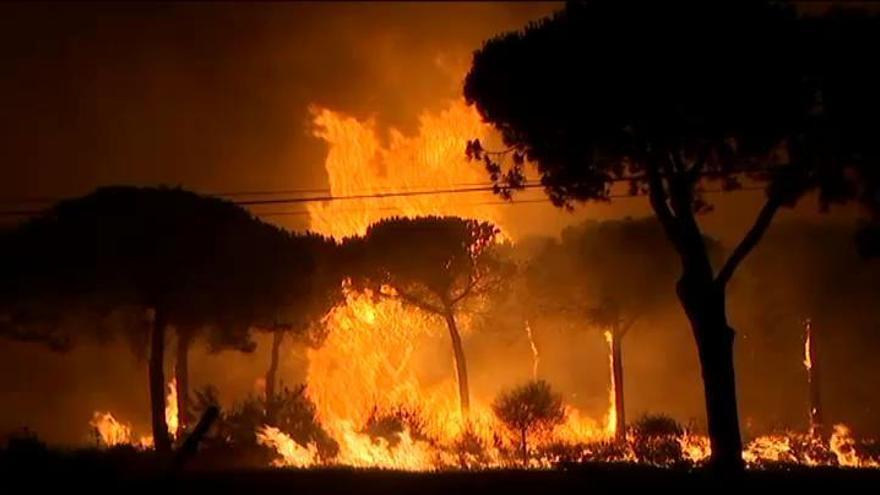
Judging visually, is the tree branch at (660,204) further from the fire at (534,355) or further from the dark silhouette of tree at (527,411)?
the fire at (534,355)

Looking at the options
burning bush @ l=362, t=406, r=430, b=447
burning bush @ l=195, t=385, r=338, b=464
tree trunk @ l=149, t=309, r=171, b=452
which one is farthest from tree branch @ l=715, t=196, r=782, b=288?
tree trunk @ l=149, t=309, r=171, b=452

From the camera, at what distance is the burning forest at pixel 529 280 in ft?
60.7

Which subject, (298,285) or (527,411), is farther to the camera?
(298,285)

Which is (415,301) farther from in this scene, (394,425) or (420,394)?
(394,425)

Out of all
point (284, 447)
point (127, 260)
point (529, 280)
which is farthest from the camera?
point (529, 280)

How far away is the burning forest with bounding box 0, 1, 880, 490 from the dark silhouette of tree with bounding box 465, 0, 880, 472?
5 centimetres

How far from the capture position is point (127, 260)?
30.5 metres

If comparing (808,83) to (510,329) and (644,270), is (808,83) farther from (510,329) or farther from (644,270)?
(510,329)

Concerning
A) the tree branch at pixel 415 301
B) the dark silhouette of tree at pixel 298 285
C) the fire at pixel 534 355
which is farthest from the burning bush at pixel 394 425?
the fire at pixel 534 355

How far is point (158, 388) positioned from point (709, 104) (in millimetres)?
18198

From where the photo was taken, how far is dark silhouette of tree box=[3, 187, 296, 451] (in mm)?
30594

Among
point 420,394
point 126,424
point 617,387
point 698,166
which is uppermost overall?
point 698,166

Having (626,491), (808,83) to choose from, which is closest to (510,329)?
(808,83)

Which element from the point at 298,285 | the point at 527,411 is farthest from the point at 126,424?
the point at 527,411
